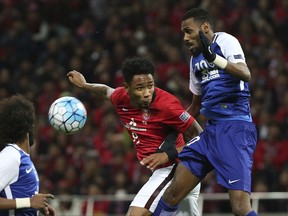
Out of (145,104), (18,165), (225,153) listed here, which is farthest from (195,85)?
(18,165)

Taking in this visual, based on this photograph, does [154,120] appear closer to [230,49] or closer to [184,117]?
[184,117]

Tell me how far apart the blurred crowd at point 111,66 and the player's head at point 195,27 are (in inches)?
184

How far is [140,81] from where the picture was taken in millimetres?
7086

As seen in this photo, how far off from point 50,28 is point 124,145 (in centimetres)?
515

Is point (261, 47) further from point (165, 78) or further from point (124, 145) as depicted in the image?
point (124, 145)

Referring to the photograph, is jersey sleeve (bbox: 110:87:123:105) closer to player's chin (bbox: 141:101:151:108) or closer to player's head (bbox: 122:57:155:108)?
player's head (bbox: 122:57:155:108)

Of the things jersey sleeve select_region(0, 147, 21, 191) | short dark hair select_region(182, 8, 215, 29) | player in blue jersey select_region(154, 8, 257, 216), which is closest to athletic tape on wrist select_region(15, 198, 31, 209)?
jersey sleeve select_region(0, 147, 21, 191)

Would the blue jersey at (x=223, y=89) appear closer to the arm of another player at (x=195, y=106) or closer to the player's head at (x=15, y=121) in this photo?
the arm of another player at (x=195, y=106)

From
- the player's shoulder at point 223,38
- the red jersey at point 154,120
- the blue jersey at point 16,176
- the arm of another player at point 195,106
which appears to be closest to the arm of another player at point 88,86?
the red jersey at point 154,120

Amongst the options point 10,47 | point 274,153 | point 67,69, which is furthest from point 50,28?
point 274,153

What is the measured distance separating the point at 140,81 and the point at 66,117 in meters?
0.93

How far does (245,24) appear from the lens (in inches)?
533

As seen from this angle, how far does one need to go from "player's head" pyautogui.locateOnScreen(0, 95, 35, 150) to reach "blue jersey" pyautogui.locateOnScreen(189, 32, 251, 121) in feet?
5.20

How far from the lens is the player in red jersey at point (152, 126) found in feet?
22.9
